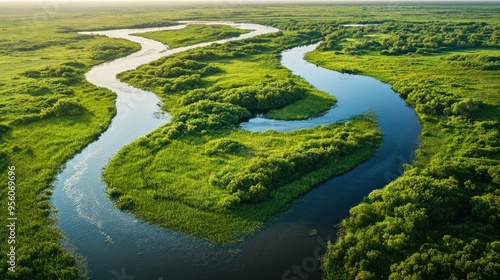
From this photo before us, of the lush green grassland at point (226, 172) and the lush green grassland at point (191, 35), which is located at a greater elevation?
the lush green grassland at point (191, 35)

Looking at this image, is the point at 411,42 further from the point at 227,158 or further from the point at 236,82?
the point at 227,158

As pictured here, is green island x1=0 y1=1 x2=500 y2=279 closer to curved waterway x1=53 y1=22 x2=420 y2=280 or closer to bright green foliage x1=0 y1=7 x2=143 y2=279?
bright green foliage x1=0 y1=7 x2=143 y2=279

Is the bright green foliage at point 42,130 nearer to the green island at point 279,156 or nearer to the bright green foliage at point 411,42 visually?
the green island at point 279,156

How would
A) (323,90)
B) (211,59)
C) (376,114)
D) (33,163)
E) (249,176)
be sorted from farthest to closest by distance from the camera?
(211,59), (323,90), (376,114), (33,163), (249,176)

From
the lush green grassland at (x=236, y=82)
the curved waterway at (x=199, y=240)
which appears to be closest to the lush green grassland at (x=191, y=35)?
the lush green grassland at (x=236, y=82)

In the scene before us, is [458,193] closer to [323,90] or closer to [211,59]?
[323,90]

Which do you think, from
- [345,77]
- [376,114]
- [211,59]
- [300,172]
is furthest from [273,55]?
[300,172]

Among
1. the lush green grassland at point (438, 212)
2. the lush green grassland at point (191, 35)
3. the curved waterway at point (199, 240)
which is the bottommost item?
the curved waterway at point (199, 240)
